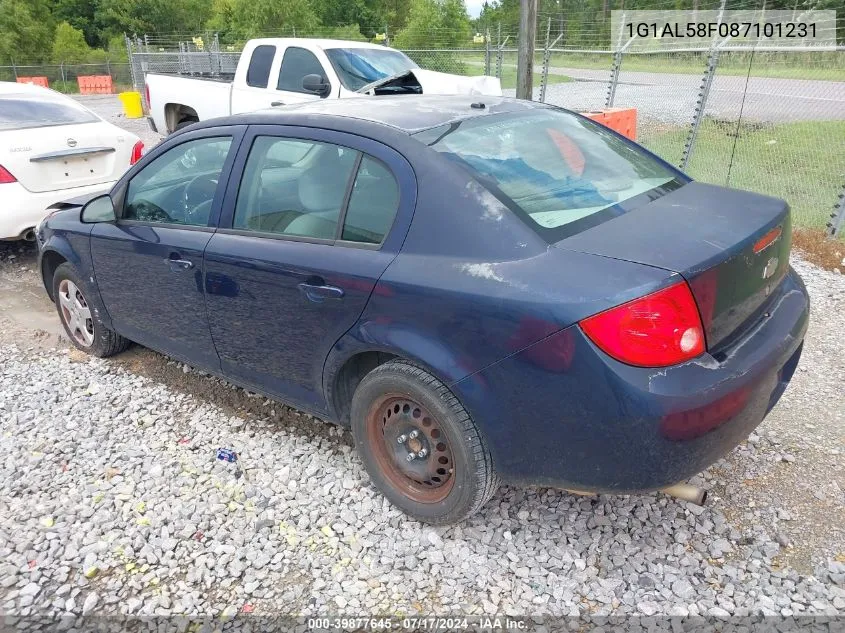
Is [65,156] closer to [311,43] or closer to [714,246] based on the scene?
[311,43]

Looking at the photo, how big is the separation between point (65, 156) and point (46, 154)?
0.52 feet

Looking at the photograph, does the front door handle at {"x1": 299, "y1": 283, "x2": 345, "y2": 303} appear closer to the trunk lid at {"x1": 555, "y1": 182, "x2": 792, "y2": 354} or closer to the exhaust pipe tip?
the trunk lid at {"x1": 555, "y1": 182, "x2": 792, "y2": 354}

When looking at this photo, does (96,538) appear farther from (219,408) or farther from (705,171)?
(705,171)

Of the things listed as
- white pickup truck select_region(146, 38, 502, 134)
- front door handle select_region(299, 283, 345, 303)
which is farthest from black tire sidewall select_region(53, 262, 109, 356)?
white pickup truck select_region(146, 38, 502, 134)

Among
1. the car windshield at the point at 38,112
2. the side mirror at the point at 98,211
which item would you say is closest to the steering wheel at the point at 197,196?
the side mirror at the point at 98,211

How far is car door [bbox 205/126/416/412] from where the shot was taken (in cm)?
270

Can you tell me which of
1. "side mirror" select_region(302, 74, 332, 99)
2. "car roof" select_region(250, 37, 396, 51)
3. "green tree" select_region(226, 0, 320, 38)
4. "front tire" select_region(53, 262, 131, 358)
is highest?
"green tree" select_region(226, 0, 320, 38)

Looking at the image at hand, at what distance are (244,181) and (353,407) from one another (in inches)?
49.8

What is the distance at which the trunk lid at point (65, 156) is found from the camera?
5.84m

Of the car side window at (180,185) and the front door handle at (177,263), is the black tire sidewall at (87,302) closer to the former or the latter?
the car side window at (180,185)

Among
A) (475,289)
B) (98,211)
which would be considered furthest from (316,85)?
(475,289)

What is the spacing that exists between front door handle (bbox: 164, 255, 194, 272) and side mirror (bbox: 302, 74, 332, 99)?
16.0ft

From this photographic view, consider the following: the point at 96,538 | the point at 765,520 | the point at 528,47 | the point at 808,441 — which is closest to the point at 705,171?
the point at 528,47

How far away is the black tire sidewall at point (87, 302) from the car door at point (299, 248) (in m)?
1.42
